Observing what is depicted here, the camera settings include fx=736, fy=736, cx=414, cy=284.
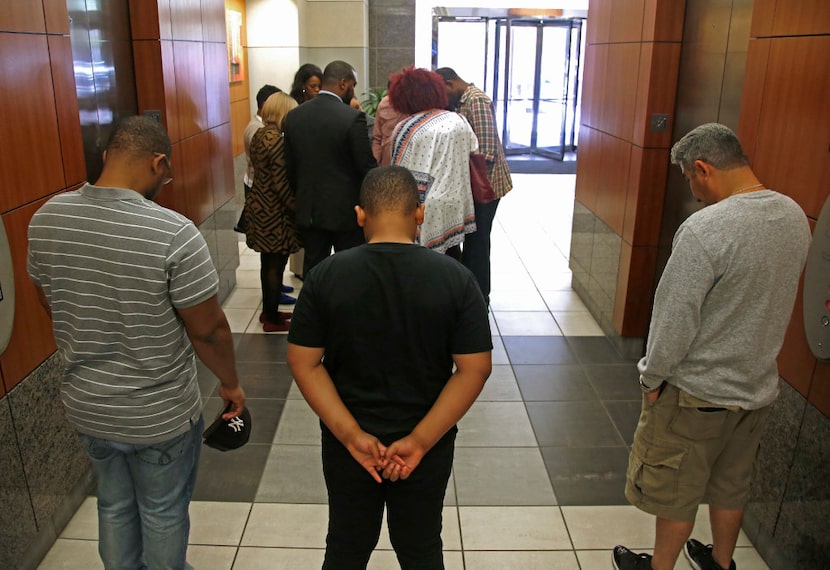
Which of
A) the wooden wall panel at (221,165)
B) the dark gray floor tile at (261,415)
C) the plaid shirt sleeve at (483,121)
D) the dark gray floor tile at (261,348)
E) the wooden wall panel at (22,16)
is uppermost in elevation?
the wooden wall panel at (22,16)

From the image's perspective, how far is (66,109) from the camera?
9.27ft

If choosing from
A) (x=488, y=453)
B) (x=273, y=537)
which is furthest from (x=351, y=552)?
(x=488, y=453)

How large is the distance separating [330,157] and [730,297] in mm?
2724

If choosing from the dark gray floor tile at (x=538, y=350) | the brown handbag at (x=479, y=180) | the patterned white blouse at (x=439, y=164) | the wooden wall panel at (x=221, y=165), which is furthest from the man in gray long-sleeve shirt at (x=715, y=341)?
the wooden wall panel at (x=221, y=165)

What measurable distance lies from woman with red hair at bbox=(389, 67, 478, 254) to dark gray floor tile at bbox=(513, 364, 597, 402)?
943 millimetres

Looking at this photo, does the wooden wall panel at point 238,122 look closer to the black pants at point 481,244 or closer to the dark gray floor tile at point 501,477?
the black pants at point 481,244

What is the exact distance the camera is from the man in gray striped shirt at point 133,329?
1892mm

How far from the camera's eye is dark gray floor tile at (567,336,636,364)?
4.63m

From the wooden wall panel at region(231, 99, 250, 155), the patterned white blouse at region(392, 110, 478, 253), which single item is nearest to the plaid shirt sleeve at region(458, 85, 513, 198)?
the patterned white blouse at region(392, 110, 478, 253)

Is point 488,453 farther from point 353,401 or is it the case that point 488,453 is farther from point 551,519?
point 353,401

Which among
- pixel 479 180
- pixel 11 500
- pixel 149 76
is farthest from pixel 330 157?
pixel 11 500

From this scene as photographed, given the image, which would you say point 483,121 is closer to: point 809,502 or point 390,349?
point 809,502

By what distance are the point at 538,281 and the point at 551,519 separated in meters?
3.43

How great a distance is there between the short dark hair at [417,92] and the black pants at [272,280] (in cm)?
144
